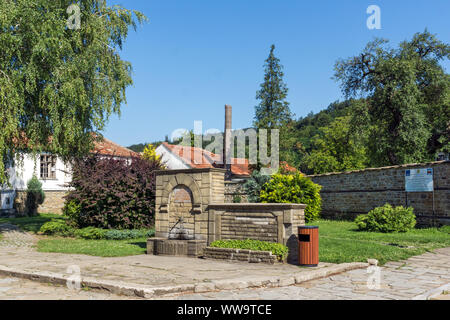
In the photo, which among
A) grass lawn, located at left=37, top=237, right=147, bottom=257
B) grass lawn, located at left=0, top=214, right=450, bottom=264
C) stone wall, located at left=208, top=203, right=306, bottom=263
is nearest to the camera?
stone wall, located at left=208, top=203, right=306, bottom=263

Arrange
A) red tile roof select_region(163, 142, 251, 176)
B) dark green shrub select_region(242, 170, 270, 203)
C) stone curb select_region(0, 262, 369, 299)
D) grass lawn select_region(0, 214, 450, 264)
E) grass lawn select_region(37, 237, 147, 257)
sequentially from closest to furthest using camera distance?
1. stone curb select_region(0, 262, 369, 299)
2. grass lawn select_region(0, 214, 450, 264)
3. grass lawn select_region(37, 237, 147, 257)
4. dark green shrub select_region(242, 170, 270, 203)
5. red tile roof select_region(163, 142, 251, 176)

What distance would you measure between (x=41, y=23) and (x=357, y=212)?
16908 mm

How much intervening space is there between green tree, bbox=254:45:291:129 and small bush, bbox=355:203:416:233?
2251cm

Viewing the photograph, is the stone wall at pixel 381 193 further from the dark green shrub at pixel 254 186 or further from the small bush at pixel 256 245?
the small bush at pixel 256 245

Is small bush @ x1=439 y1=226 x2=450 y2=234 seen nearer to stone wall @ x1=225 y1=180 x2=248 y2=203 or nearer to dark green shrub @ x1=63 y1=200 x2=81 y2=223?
stone wall @ x1=225 y1=180 x2=248 y2=203

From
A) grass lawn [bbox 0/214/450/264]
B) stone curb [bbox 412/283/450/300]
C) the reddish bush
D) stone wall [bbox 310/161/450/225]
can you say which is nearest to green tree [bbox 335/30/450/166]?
stone wall [bbox 310/161/450/225]

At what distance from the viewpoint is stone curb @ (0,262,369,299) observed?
680cm

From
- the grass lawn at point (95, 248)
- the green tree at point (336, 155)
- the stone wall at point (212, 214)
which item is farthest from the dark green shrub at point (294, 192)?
the green tree at point (336, 155)

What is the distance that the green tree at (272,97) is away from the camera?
38.5 m

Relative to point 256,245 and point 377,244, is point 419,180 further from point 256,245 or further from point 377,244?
point 256,245

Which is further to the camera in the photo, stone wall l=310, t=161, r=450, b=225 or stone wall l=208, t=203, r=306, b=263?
stone wall l=310, t=161, r=450, b=225

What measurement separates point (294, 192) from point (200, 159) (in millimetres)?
28222

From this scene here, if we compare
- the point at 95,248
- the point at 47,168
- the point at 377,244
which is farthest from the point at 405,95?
the point at 47,168

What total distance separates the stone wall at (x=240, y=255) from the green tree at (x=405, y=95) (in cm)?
2044
